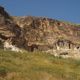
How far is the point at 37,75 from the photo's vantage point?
17.4 meters

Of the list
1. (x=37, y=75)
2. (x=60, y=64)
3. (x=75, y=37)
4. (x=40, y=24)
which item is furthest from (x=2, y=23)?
(x=37, y=75)

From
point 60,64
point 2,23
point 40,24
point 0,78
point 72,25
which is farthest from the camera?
point 72,25

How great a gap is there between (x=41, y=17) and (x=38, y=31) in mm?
8518

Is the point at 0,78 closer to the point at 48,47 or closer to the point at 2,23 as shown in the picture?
the point at 2,23

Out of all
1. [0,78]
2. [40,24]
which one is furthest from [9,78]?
[40,24]

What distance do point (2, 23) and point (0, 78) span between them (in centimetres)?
5482

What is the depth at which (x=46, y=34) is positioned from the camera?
96438mm

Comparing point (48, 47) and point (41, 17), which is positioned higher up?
point (41, 17)

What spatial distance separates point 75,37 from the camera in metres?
101

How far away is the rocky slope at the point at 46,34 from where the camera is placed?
8444cm

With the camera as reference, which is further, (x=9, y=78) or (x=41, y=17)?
(x=41, y=17)

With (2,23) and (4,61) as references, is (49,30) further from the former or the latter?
(4,61)

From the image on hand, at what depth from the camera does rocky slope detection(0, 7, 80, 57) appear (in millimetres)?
84438

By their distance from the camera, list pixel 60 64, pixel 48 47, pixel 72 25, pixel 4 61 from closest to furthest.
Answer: pixel 4 61, pixel 60 64, pixel 48 47, pixel 72 25
